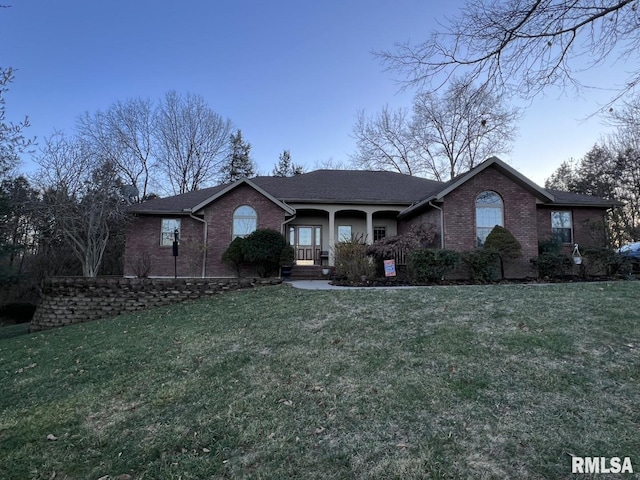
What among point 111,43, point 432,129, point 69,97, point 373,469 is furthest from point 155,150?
point 373,469

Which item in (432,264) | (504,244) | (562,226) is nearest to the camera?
(432,264)

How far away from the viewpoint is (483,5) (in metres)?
3.77

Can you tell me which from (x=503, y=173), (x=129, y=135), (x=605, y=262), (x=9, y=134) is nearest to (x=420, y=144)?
(x=503, y=173)

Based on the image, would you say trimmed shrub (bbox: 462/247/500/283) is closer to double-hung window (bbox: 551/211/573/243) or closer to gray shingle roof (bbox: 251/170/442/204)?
gray shingle roof (bbox: 251/170/442/204)

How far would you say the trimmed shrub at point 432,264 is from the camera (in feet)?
34.8

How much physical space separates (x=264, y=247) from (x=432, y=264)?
6215 millimetres

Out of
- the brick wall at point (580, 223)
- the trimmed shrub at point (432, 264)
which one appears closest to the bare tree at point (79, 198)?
the trimmed shrub at point (432, 264)

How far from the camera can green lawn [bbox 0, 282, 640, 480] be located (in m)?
2.61

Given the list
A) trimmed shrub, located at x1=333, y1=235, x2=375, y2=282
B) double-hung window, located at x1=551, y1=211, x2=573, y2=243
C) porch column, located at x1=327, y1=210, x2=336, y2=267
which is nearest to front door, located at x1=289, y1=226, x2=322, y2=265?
porch column, located at x1=327, y1=210, x2=336, y2=267

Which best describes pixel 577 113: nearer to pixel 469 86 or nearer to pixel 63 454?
pixel 469 86

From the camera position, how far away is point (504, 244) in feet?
38.3

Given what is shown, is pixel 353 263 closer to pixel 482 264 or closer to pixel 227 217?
pixel 482 264

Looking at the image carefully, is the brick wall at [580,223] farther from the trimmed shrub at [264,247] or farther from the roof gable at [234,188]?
the trimmed shrub at [264,247]

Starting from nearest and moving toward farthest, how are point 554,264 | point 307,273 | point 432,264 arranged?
point 432,264 < point 554,264 < point 307,273
